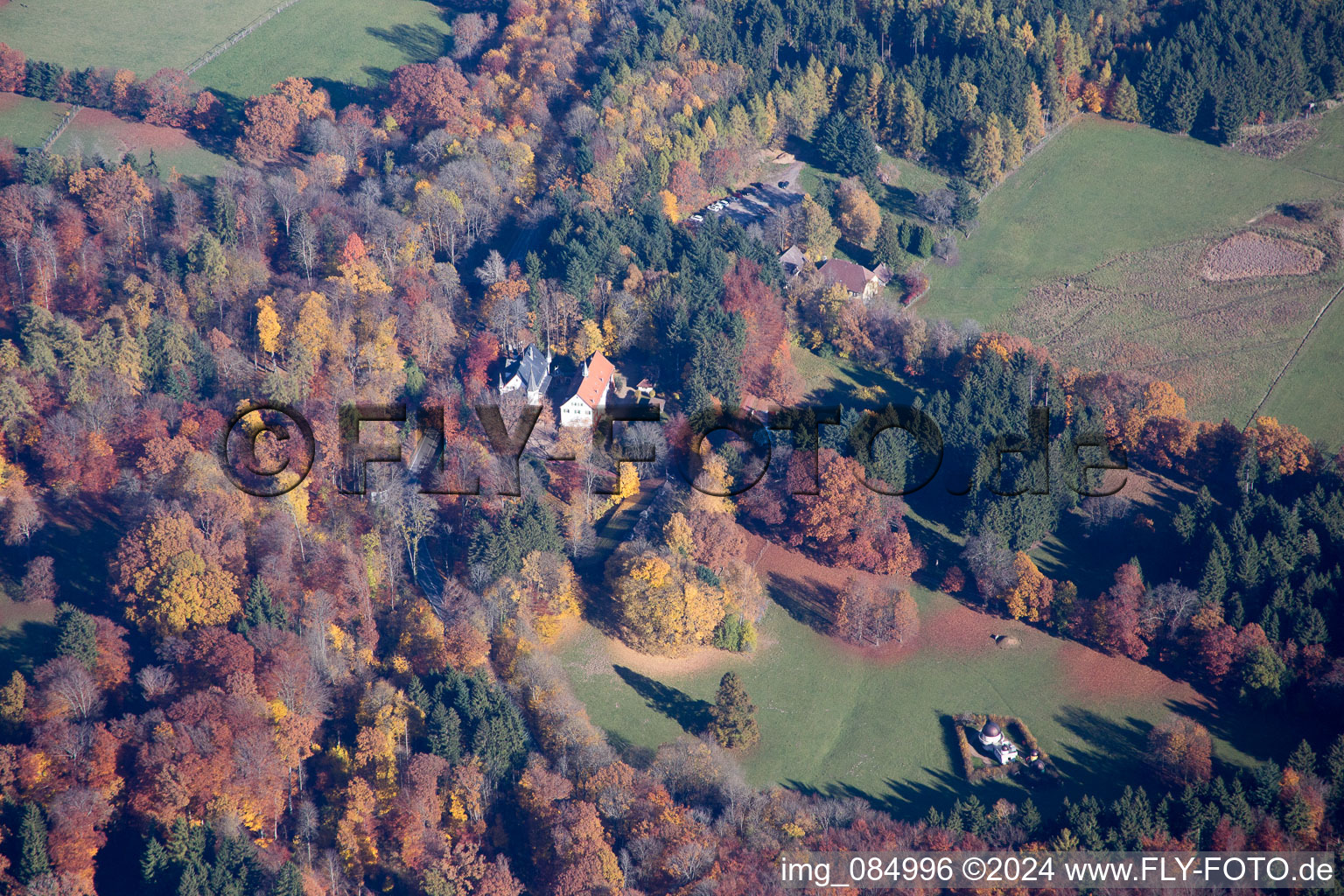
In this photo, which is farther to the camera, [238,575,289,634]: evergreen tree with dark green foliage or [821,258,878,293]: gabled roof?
[821,258,878,293]: gabled roof

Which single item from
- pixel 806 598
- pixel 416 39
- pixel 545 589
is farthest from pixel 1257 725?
pixel 416 39

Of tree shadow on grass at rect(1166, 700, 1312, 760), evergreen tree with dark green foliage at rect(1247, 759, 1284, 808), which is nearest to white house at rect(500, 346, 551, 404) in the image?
tree shadow on grass at rect(1166, 700, 1312, 760)

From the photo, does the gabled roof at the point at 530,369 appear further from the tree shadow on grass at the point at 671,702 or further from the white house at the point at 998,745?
the white house at the point at 998,745

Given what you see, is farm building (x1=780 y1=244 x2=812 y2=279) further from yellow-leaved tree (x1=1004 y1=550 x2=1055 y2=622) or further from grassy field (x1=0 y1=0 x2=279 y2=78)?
grassy field (x1=0 y1=0 x2=279 y2=78)

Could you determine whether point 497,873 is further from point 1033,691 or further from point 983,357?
point 983,357

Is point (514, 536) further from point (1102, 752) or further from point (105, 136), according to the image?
point (105, 136)

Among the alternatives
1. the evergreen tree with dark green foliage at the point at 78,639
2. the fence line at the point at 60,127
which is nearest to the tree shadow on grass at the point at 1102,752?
the evergreen tree with dark green foliage at the point at 78,639

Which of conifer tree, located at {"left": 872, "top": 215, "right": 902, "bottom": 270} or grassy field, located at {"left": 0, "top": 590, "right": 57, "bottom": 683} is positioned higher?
conifer tree, located at {"left": 872, "top": 215, "right": 902, "bottom": 270}
